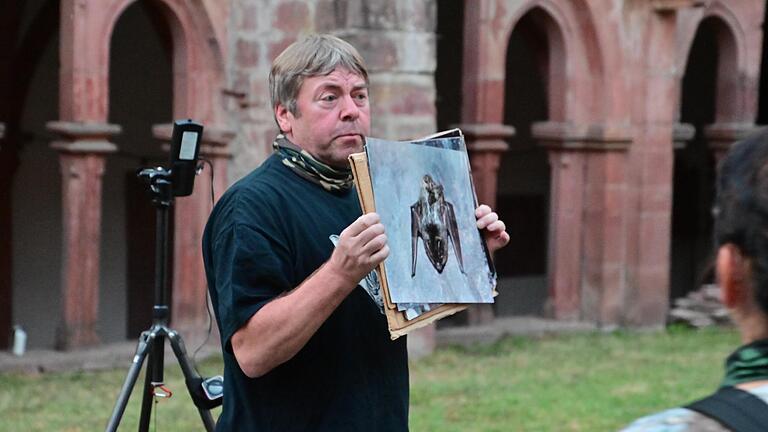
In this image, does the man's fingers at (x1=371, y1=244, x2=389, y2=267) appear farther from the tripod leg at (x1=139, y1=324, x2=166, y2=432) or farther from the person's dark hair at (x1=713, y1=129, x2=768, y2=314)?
the tripod leg at (x1=139, y1=324, x2=166, y2=432)

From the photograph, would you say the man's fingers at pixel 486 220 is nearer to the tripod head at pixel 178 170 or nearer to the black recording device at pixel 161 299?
the black recording device at pixel 161 299

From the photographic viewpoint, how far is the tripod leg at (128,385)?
449cm

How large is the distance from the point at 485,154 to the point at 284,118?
727 centimetres

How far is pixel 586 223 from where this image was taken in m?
10.8

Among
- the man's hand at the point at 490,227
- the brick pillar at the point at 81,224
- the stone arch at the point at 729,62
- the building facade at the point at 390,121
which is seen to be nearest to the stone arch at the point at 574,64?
the building facade at the point at 390,121

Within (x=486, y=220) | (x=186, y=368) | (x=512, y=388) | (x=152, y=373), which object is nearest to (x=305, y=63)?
(x=486, y=220)

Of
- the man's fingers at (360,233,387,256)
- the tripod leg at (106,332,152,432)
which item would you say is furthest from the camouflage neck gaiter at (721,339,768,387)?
the tripod leg at (106,332,152,432)

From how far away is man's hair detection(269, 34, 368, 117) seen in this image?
108 inches

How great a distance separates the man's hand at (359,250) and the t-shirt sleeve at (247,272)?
15 centimetres

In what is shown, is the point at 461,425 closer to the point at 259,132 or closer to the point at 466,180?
the point at 259,132

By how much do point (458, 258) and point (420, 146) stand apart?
25 centimetres

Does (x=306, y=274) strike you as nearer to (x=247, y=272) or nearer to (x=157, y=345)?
(x=247, y=272)

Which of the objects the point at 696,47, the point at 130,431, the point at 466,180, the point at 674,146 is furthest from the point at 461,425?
the point at 696,47

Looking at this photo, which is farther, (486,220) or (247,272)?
(486,220)
